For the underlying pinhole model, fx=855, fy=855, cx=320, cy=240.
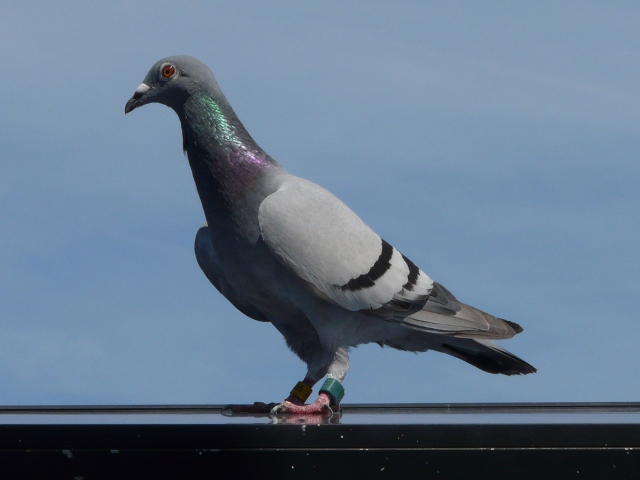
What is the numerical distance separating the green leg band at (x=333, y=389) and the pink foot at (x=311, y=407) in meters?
0.03

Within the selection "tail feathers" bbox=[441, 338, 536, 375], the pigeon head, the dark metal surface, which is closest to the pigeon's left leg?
"tail feathers" bbox=[441, 338, 536, 375]

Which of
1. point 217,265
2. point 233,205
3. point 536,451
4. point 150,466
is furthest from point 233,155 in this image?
point 536,451

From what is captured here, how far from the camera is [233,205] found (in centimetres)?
477

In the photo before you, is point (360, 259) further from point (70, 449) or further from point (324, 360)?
point (70, 449)

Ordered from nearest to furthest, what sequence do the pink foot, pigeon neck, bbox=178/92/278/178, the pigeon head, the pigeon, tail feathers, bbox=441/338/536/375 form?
the pink foot
the pigeon
pigeon neck, bbox=178/92/278/178
the pigeon head
tail feathers, bbox=441/338/536/375

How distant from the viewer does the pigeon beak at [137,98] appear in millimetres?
5035

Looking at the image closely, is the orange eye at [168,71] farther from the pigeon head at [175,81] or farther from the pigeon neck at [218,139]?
the pigeon neck at [218,139]

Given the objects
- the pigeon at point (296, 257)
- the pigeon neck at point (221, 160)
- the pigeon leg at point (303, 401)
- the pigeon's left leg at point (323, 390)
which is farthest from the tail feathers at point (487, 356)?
the pigeon neck at point (221, 160)

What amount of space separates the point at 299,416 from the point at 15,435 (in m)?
1.47

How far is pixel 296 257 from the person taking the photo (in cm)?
463

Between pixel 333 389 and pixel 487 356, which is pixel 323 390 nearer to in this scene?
pixel 333 389

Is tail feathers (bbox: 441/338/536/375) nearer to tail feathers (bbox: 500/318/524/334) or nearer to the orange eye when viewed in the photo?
tail feathers (bbox: 500/318/524/334)

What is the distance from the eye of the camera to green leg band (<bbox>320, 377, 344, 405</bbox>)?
15.3 feet

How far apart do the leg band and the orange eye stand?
1.94m
